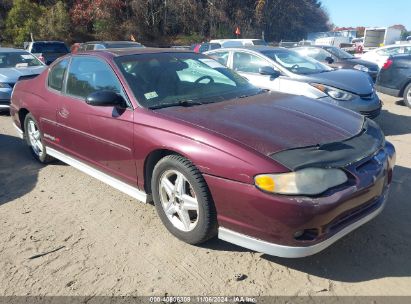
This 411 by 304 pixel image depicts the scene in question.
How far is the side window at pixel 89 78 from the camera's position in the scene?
12.2 feet

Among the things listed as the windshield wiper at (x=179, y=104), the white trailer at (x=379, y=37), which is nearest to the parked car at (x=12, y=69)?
the windshield wiper at (x=179, y=104)

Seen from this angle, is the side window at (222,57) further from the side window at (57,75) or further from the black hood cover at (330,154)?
the black hood cover at (330,154)

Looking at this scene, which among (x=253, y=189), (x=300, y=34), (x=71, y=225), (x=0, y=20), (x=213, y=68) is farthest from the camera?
(x=300, y=34)

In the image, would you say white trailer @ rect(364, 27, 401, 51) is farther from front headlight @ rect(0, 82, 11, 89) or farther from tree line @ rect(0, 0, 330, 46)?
front headlight @ rect(0, 82, 11, 89)

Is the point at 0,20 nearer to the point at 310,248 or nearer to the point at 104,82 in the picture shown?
the point at 104,82

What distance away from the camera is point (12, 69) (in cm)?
920

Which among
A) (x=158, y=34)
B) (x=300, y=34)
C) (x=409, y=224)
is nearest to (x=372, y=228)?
(x=409, y=224)

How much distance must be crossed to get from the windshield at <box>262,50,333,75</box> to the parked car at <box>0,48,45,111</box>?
5.59 m

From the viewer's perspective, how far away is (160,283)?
8.96ft

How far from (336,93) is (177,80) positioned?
11.4 feet

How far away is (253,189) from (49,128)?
10.1 ft

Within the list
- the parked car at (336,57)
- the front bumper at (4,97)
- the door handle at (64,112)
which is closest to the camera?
the door handle at (64,112)

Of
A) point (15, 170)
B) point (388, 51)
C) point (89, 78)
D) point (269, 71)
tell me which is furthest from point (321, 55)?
point (15, 170)

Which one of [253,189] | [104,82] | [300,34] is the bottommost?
[300,34]
